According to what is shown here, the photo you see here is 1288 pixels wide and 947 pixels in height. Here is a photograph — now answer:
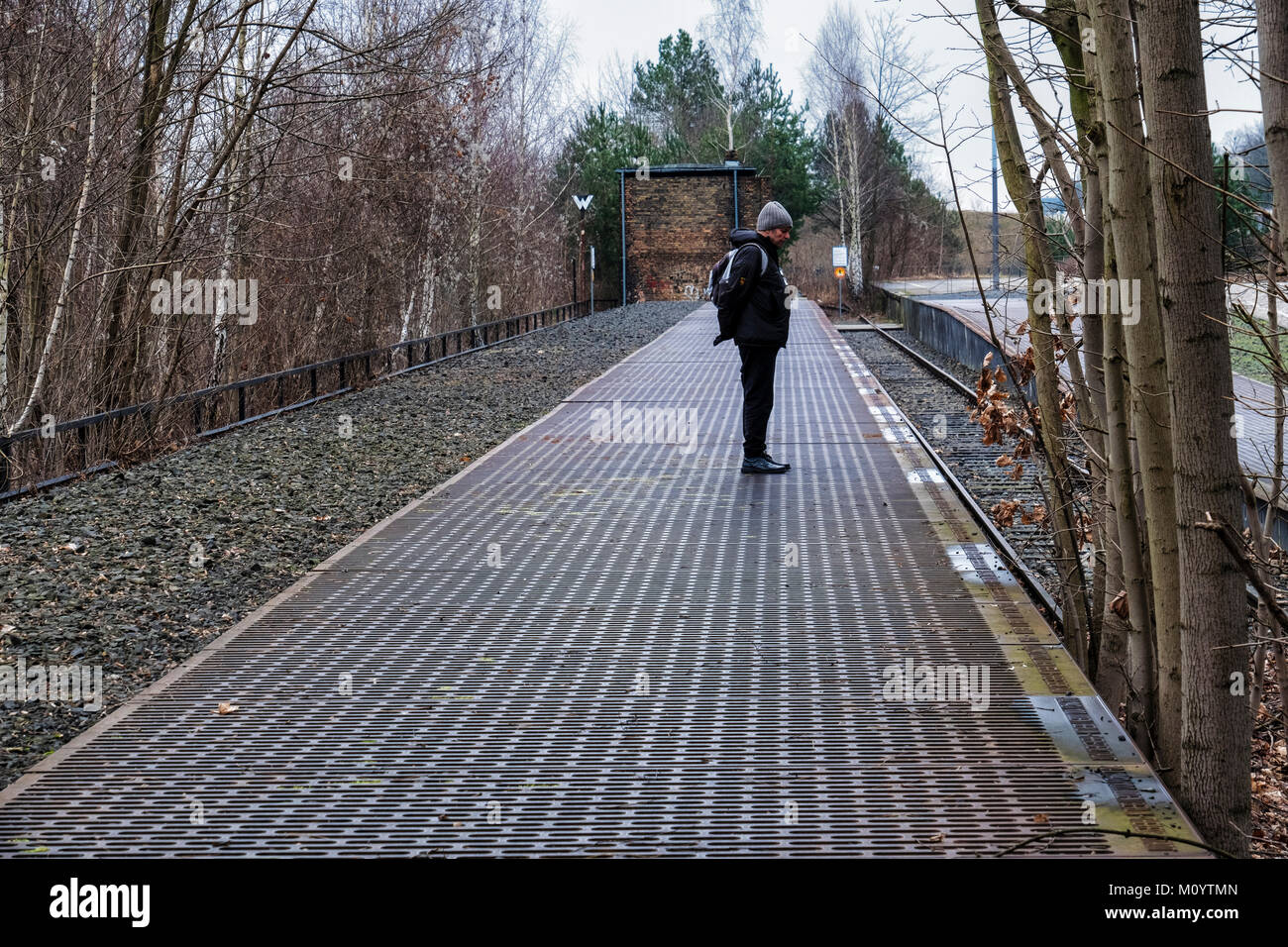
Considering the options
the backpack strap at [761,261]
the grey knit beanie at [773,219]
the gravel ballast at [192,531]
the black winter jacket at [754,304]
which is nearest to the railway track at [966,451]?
the black winter jacket at [754,304]

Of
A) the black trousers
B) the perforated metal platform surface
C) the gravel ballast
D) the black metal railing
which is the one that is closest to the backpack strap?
the black trousers

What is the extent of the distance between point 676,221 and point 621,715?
52413mm

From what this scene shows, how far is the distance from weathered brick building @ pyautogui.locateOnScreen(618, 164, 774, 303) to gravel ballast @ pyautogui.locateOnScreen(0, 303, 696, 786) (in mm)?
39389

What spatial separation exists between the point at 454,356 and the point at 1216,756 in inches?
808

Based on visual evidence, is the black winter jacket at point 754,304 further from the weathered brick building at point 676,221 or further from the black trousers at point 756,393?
the weathered brick building at point 676,221

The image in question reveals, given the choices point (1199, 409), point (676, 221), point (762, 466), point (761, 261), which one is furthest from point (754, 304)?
point (676, 221)

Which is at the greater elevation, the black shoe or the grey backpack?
the grey backpack

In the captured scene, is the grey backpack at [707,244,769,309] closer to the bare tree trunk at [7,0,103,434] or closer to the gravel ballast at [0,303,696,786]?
the gravel ballast at [0,303,696,786]

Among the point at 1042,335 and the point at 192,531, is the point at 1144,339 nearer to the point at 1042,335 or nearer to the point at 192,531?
the point at 1042,335

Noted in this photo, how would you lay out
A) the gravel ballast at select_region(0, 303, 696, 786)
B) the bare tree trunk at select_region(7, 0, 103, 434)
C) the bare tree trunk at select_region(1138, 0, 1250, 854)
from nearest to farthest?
the bare tree trunk at select_region(1138, 0, 1250, 854) < the gravel ballast at select_region(0, 303, 696, 786) < the bare tree trunk at select_region(7, 0, 103, 434)

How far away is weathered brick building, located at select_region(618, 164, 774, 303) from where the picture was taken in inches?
2203

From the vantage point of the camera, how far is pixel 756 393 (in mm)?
10484

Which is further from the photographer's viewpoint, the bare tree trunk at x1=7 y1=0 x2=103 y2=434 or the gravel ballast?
the bare tree trunk at x1=7 y1=0 x2=103 y2=434

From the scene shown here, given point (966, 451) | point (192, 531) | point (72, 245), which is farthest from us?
point (966, 451)
